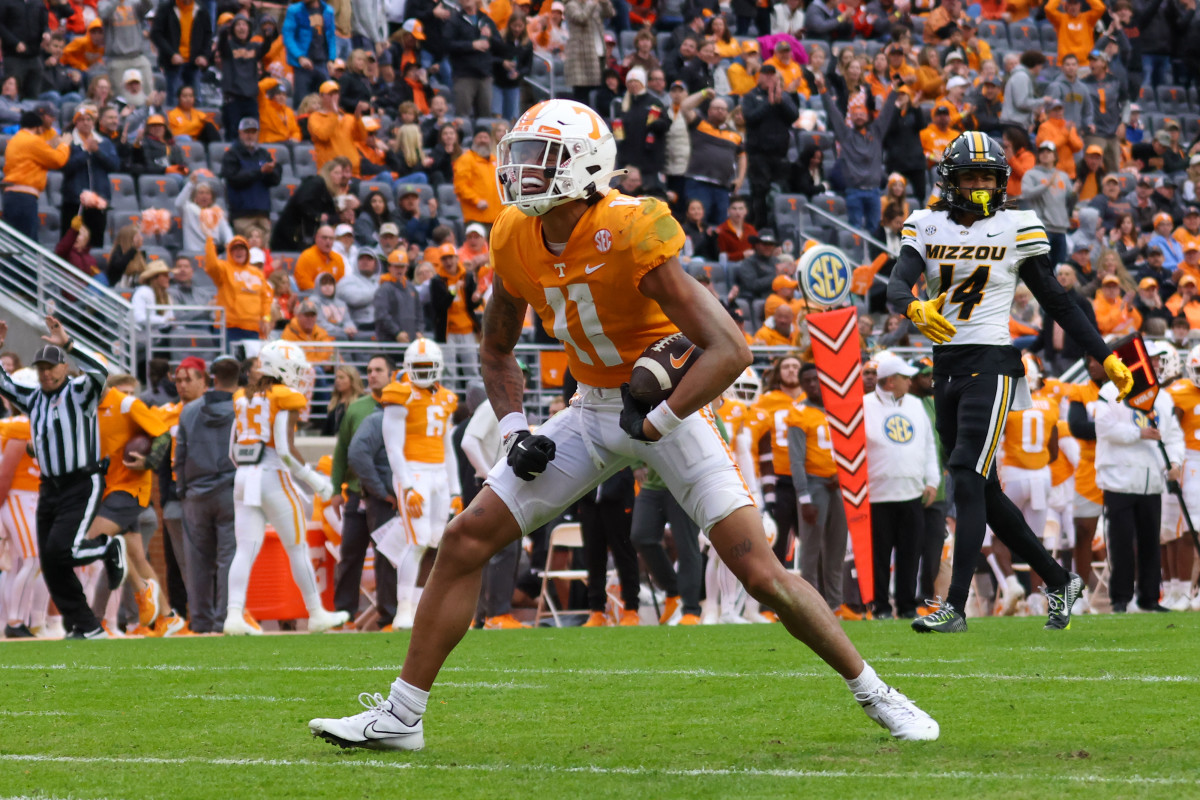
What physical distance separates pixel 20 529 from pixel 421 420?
10.2 ft

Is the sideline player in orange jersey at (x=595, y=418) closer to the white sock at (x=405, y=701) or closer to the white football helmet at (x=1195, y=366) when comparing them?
the white sock at (x=405, y=701)

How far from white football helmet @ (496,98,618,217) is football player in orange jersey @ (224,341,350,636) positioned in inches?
286

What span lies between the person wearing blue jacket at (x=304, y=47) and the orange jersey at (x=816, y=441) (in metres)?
8.63

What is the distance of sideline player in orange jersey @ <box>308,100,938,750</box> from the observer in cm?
481

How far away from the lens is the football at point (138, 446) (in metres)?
12.2

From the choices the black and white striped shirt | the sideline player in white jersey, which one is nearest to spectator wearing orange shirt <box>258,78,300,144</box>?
the black and white striped shirt

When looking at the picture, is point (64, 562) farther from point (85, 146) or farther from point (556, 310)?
point (556, 310)

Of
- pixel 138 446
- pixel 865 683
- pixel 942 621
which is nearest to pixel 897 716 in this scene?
pixel 865 683

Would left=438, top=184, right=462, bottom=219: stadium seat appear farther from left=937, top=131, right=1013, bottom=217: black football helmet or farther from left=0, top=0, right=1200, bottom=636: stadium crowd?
left=937, top=131, right=1013, bottom=217: black football helmet

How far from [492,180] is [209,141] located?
10.6 feet

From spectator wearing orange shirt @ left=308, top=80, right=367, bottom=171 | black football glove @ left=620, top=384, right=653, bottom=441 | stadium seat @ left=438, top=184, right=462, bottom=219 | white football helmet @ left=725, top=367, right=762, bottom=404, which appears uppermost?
spectator wearing orange shirt @ left=308, top=80, right=367, bottom=171

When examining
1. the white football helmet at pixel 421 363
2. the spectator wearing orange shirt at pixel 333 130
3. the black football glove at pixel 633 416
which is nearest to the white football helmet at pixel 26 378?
the white football helmet at pixel 421 363

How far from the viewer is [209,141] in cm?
1848

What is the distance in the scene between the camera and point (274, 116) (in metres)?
18.6
